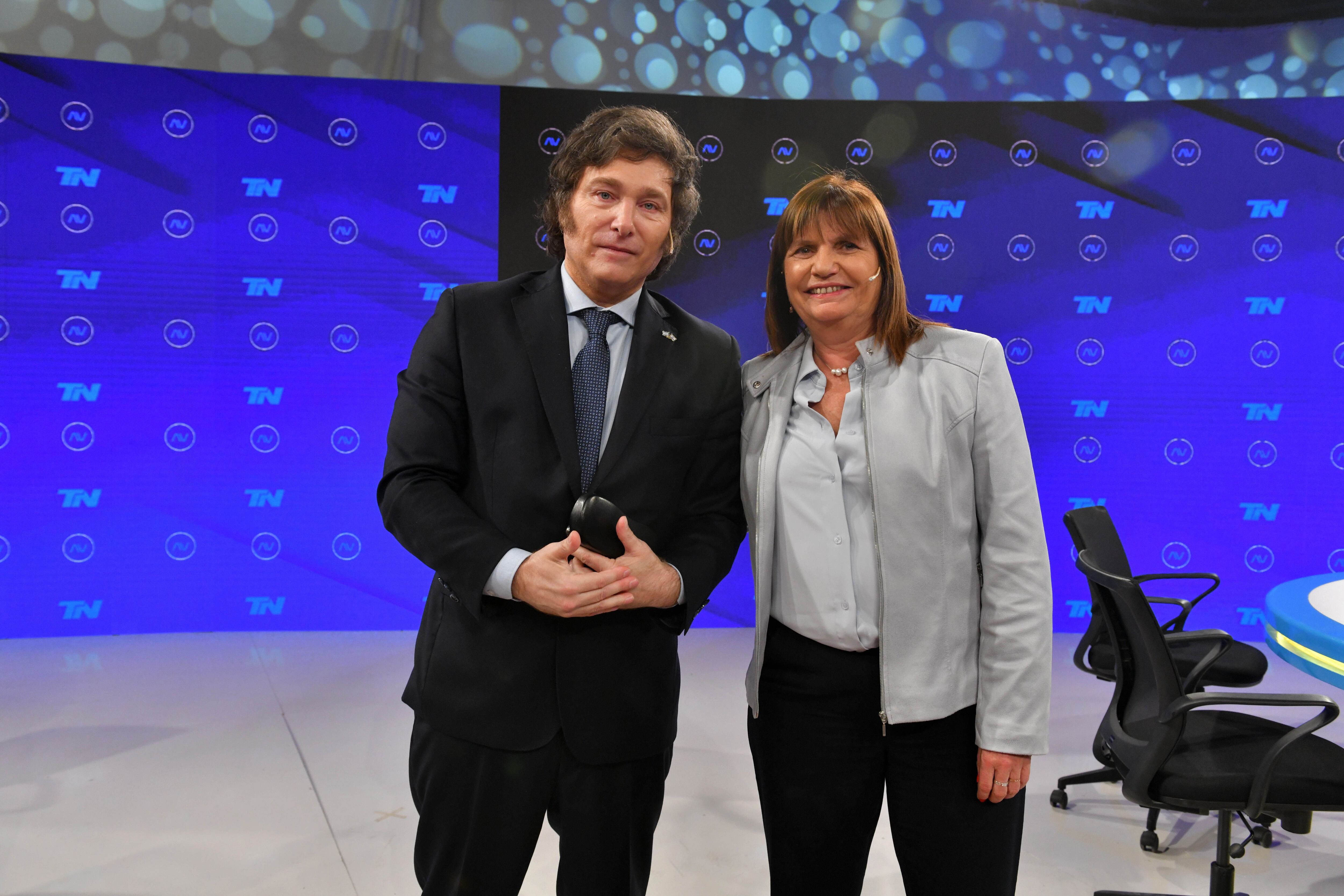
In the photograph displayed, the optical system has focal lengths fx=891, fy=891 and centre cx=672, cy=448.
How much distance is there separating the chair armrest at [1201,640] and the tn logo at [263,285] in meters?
4.23

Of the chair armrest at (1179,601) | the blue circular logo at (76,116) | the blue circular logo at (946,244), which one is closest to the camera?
the chair armrest at (1179,601)

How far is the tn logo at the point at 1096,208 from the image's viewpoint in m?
4.82

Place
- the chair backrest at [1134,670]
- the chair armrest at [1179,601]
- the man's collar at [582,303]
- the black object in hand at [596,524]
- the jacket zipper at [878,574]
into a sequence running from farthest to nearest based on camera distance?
the chair armrest at [1179,601] < the chair backrest at [1134,670] < the man's collar at [582,303] < the jacket zipper at [878,574] < the black object in hand at [596,524]

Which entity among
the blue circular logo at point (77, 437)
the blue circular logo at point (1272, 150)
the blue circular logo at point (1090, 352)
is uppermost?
the blue circular logo at point (1272, 150)

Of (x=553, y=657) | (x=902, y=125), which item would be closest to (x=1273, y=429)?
(x=902, y=125)

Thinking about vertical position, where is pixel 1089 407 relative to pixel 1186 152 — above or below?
below

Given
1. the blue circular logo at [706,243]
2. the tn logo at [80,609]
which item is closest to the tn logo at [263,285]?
the tn logo at [80,609]

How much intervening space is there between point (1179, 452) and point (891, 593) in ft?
13.8

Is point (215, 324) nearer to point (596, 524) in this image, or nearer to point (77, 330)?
point (77, 330)

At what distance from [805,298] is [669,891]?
177 cm

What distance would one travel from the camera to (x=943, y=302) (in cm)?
490

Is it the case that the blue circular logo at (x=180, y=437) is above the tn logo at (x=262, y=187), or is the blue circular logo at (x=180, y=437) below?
below

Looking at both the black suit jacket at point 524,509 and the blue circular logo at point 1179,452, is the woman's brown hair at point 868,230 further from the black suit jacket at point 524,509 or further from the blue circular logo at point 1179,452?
Answer: the blue circular logo at point 1179,452

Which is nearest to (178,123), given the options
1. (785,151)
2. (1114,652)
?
(785,151)
